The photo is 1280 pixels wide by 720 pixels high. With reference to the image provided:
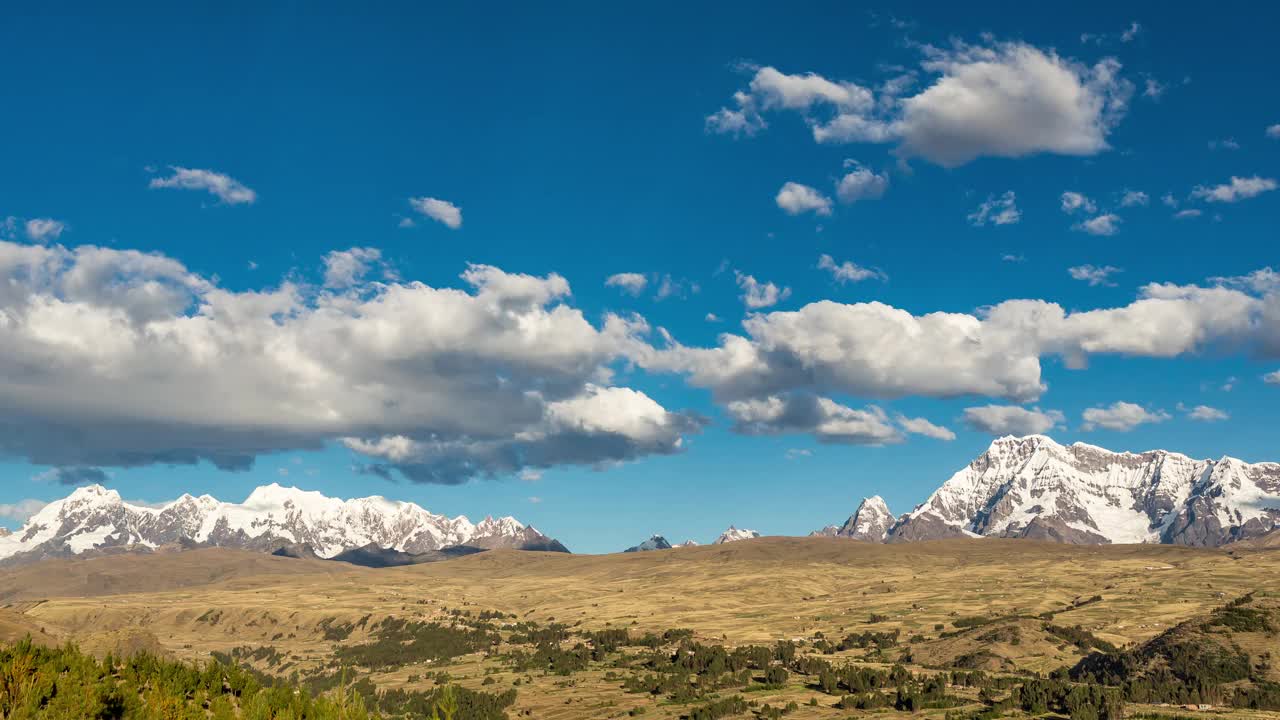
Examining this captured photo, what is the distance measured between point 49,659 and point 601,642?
303 feet

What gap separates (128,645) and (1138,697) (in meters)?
80.0

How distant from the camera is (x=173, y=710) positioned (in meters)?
31.8

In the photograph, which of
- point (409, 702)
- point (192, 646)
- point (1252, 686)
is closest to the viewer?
point (1252, 686)

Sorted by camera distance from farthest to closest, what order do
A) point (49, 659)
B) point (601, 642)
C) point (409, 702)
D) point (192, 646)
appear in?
1. point (192, 646)
2. point (601, 642)
3. point (409, 702)
4. point (49, 659)

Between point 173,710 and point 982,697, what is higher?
point 173,710

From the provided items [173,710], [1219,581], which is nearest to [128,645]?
[173,710]

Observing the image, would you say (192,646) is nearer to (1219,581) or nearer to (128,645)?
(128,645)

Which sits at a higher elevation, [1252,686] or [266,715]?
[266,715]

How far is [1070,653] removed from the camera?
3898 inches

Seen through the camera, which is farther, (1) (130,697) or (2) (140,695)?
(2) (140,695)

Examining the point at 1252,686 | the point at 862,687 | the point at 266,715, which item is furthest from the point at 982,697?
the point at 266,715

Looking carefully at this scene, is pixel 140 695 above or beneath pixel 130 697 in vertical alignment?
beneath

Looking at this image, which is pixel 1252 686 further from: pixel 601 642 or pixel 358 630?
pixel 358 630

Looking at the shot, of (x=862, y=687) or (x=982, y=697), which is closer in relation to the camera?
(x=982, y=697)
